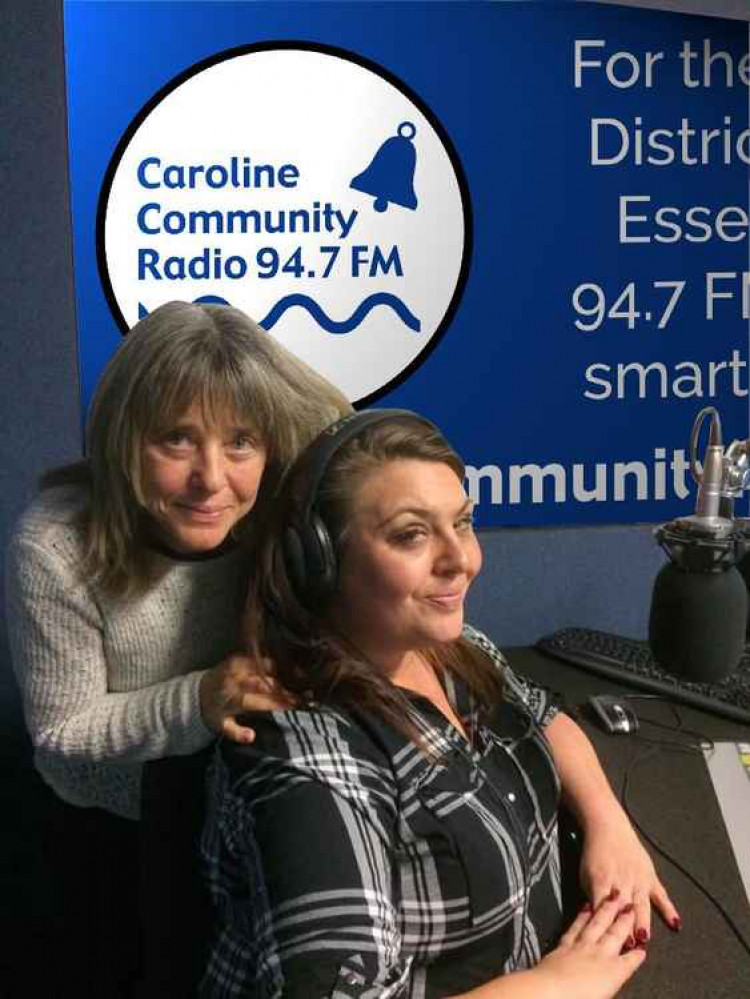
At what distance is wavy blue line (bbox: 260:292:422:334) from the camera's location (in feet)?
6.09

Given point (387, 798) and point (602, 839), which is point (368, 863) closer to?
point (387, 798)

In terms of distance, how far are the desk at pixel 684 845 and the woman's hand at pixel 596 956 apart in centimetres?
2

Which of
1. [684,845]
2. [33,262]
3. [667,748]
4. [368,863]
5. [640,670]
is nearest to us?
[368,863]

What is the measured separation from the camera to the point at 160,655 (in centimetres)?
133

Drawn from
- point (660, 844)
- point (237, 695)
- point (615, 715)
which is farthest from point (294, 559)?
point (615, 715)

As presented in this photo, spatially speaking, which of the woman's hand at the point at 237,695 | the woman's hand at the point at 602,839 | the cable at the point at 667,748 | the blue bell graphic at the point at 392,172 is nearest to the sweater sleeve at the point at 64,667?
the woman's hand at the point at 237,695

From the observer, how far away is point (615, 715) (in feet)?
5.34

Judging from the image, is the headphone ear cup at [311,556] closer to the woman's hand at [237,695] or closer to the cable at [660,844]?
the woman's hand at [237,695]

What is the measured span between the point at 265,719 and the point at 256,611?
15 cm

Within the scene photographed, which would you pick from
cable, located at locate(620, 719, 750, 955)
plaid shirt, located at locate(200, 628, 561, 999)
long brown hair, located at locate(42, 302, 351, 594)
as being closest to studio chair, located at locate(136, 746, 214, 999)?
plaid shirt, located at locate(200, 628, 561, 999)

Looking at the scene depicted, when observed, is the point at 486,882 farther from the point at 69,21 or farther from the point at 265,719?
the point at 69,21

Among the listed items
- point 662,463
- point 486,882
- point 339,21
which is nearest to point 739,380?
point 662,463

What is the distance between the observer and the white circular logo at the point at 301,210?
5.82 ft

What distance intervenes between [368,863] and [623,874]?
38 cm
